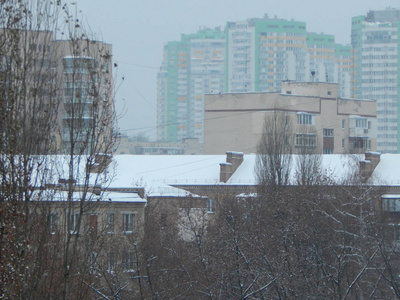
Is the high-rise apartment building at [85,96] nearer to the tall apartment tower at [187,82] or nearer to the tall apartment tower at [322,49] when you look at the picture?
the tall apartment tower at [187,82]

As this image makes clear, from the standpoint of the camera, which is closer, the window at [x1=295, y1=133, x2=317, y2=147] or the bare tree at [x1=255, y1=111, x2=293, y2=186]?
the bare tree at [x1=255, y1=111, x2=293, y2=186]

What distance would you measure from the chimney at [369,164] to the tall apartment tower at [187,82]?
12001 centimetres

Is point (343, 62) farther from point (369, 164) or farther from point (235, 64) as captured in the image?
point (369, 164)

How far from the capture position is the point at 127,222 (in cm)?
3061

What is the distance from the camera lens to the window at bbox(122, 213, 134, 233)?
2870cm

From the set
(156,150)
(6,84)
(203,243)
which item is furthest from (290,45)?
(6,84)

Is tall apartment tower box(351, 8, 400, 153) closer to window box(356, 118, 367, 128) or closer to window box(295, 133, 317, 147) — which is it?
window box(356, 118, 367, 128)

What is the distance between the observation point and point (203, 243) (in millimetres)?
28188

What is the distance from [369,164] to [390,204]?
20.9 ft

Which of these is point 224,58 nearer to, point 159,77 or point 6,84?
point 159,77

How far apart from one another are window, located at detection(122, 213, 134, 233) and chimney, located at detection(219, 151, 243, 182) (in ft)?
42.0

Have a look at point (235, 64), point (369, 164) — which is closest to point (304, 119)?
point (369, 164)

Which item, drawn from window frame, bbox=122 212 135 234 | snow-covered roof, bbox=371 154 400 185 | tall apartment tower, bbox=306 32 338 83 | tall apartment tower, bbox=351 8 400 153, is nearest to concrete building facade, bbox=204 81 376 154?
snow-covered roof, bbox=371 154 400 185

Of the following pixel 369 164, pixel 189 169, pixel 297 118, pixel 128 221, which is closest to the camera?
pixel 128 221
